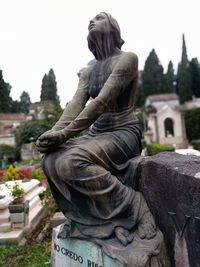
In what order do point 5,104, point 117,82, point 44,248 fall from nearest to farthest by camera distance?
point 117,82, point 44,248, point 5,104

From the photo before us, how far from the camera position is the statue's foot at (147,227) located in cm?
242

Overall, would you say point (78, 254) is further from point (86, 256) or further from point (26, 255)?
point (26, 255)

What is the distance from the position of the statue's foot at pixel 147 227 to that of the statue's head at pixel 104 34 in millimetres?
1561

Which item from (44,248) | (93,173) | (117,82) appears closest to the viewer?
(93,173)

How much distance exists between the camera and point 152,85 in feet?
148

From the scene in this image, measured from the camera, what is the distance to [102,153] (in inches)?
103

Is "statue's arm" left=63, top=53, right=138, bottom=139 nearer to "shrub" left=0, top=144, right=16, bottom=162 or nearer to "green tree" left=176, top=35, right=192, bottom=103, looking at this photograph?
"shrub" left=0, top=144, right=16, bottom=162

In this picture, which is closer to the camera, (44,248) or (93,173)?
(93,173)

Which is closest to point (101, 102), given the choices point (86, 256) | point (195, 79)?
point (86, 256)

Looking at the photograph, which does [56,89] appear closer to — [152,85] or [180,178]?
[152,85]

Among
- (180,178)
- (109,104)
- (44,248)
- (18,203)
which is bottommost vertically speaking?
(44,248)

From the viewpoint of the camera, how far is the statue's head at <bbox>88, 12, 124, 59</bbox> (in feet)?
9.64

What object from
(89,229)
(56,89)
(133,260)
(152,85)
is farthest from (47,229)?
(152,85)

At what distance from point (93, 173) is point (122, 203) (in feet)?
1.11
